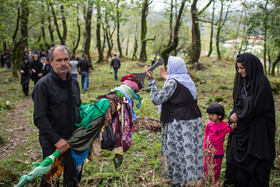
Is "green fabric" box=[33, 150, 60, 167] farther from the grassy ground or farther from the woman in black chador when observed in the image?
the woman in black chador

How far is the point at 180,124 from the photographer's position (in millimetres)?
3469

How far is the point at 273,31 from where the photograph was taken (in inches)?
344

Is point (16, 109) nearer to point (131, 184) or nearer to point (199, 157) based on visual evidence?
point (131, 184)

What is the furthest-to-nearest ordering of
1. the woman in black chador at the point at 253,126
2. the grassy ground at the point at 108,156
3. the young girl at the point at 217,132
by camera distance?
the grassy ground at the point at 108,156
the young girl at the point at 217,132
the woman in black chador at the point at 253,126

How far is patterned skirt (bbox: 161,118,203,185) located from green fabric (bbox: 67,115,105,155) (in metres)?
1.20

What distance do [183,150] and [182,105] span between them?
0.72 meters

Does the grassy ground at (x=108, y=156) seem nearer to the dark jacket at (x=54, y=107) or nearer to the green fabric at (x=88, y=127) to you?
the green fabric at (x=88, y=127)

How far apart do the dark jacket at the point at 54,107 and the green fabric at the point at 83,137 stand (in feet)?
0.33

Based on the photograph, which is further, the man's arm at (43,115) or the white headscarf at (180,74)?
the white headscarf at (180,74)

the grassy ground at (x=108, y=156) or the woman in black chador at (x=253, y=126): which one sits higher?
the woman in black chador at (x=253, y=126)

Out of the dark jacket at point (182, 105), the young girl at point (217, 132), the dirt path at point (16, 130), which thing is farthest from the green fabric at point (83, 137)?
the dirt path at point (16, 130)

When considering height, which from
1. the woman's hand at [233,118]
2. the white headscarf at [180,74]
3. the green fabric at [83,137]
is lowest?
the green fabric at [83,137]

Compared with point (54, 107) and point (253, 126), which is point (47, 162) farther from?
point (253, 126)

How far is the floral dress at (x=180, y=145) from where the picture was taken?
3438 mm
